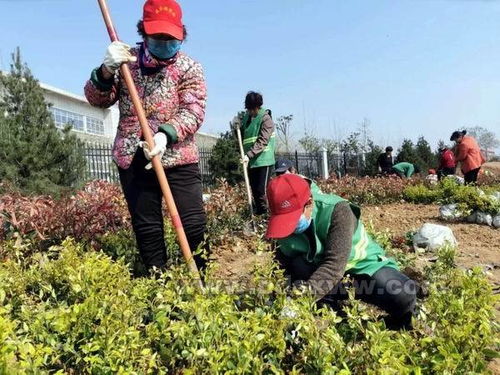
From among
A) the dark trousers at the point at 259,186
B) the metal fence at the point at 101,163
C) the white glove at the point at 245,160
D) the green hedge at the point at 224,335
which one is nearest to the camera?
the green hedge at the point at 224,335

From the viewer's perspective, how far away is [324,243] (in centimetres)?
255

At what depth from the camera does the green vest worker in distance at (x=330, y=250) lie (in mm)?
2385

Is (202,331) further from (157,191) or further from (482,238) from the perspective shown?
(482,238)

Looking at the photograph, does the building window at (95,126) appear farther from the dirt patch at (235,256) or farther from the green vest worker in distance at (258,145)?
the dirt patch at (235,256)

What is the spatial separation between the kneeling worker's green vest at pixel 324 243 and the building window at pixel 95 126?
21911 millimetres

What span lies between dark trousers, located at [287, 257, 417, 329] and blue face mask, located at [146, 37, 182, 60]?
1.33 m

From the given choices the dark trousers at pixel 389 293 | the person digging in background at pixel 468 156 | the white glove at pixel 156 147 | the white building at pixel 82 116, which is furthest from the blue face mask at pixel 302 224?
the white building at pixel 82 116

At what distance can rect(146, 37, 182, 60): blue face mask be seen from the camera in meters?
2.77

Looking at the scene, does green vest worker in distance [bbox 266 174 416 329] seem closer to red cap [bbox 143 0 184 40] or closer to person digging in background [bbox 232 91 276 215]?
red cap [bbox 143 0 184 40]

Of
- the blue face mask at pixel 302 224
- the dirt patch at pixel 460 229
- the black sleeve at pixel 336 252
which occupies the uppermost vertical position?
the blue face mask at pixel 302 224

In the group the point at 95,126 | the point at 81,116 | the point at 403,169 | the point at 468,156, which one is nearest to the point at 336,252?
the point at 468,156

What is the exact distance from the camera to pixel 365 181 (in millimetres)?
9570

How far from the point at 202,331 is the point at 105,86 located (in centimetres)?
155

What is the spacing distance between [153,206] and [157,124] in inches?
17.5
